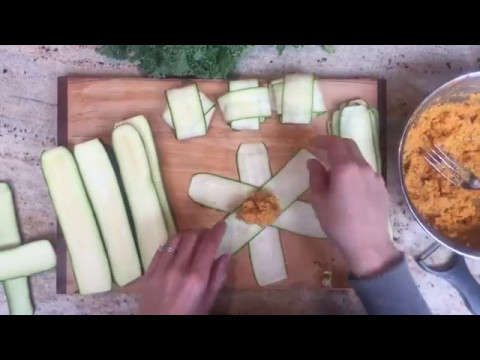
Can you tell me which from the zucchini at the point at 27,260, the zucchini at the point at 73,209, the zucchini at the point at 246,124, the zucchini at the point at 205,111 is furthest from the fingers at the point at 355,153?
the zucchini at the point at 27,260

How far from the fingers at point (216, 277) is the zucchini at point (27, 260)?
0.36 m

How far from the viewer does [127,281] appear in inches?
47.0

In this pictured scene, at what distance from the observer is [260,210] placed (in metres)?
1.17

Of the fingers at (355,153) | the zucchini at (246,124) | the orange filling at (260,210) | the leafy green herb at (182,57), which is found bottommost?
the orange filling at (260,210)

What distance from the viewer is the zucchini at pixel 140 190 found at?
1.17 metres

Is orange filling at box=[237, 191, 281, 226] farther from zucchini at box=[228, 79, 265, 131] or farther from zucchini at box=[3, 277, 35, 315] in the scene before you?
zucchini at box=[3, 277, 35, 315]

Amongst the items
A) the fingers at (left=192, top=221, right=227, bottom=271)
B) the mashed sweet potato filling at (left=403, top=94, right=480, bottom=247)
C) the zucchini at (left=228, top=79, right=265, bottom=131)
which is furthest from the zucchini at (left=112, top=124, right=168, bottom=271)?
the mashed sweet potato filling at (left=403, top=94, right=480, bottom=247)

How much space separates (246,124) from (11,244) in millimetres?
597

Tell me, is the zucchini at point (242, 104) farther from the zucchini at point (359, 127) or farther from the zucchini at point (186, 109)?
the zucchini at point (359, 127)

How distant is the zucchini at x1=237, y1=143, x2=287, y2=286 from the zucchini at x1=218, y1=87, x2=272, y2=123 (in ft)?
0.22

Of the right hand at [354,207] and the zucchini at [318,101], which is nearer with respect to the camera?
the right hand at [354,207]

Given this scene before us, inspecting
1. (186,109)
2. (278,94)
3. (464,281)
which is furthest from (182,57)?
(464,281)

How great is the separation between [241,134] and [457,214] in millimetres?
505

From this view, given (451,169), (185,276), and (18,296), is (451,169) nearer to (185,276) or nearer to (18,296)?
(185,276)
